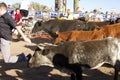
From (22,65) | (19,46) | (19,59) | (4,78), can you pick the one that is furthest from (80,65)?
(19,46)

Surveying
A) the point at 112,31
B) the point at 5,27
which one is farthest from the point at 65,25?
the point at 5,27

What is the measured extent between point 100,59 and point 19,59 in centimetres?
209

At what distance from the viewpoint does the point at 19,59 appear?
29.6ft

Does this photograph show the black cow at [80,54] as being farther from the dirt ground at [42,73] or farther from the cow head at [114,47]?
the dirt ground at [42,73]

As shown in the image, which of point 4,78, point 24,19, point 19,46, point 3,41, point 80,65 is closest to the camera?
point 80,65

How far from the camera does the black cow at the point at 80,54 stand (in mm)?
8250

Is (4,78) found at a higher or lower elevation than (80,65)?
lower

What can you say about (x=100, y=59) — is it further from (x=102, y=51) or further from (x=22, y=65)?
(x=22, y=65)

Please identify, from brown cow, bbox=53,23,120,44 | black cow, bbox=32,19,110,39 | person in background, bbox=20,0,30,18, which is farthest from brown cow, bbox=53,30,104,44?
person in background, bbox=20,0,30,18

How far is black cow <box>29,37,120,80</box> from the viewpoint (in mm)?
8250

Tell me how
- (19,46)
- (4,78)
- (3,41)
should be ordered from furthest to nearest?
(19,46) < (4,78) < (3,41)

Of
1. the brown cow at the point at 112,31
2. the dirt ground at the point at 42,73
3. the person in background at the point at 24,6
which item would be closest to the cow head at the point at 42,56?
the dirt ground at the point at 42,73

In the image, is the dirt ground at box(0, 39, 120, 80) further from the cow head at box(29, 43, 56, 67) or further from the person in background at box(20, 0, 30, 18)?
the person in background at box(20, 0, 30, 18)

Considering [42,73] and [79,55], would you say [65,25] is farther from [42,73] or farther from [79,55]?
[79,55]
